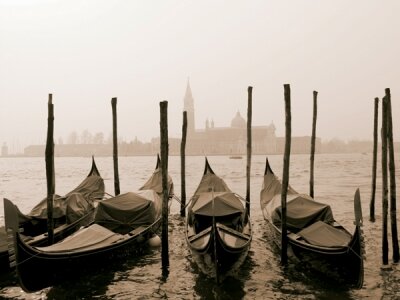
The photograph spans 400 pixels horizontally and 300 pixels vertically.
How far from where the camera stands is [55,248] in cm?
610

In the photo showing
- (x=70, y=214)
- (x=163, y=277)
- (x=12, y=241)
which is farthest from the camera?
(x=70, y=214)

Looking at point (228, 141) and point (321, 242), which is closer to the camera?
point (321, 242)

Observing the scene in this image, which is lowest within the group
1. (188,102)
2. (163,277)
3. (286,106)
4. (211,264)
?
(163,277)

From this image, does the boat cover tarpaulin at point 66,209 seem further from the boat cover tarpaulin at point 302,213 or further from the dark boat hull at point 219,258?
the boat cover tarpaulin at point 302,213

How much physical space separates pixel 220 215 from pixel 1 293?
4.41 meters

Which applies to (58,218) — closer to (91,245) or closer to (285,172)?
(91,245)

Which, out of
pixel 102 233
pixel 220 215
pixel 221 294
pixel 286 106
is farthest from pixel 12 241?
pixel 286 106

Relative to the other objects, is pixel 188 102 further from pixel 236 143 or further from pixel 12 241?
pixel 12 241

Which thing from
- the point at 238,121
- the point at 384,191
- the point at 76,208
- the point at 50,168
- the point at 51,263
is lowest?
the point at 51,263

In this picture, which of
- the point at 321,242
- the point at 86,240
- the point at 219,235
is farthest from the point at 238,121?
the point at 219,235

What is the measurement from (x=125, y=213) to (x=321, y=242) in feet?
14.1

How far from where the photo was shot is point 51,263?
576cm

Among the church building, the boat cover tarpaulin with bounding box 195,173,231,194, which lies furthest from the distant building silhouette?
the boat cover tarpaulin with bounding box 195,173,231,194

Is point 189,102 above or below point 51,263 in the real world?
above
